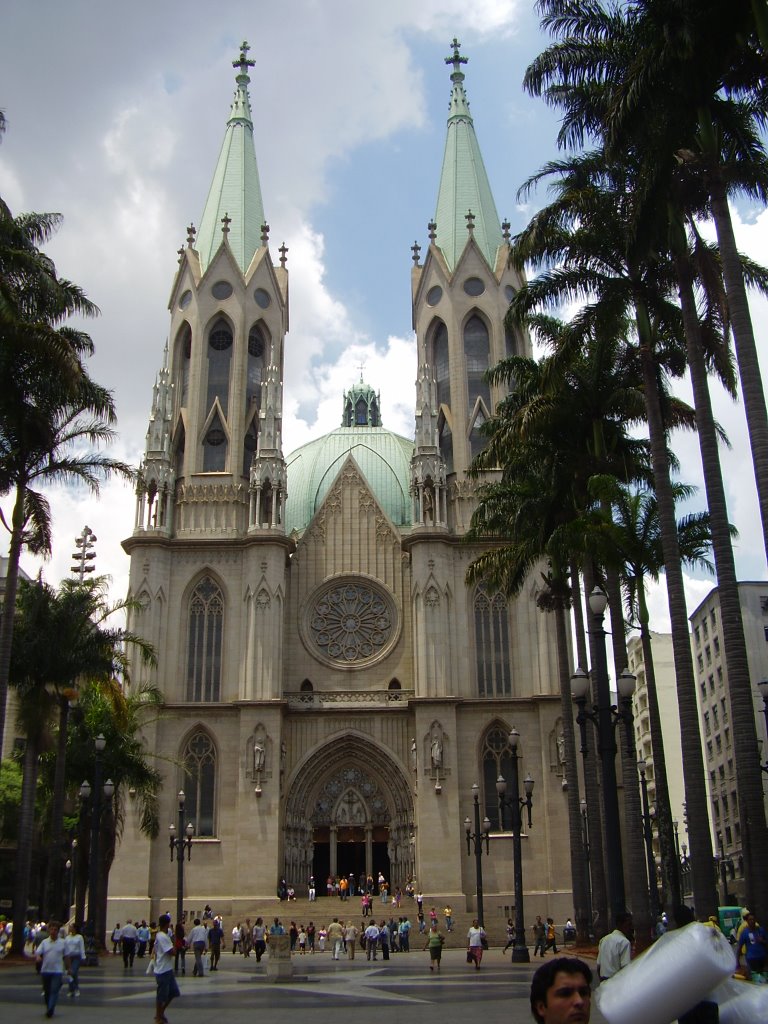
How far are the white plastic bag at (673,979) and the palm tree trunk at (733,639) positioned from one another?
14.1m

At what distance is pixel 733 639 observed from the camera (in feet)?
60.3

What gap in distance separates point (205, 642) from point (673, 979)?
4442 cm

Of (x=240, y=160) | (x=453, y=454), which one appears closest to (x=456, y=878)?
(x=453, y=454)

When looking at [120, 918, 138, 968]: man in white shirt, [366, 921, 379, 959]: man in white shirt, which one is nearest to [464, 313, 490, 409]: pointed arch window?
[366, 921, 379, 959]: man in white shirt

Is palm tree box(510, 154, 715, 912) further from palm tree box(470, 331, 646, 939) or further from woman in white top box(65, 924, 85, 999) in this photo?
woman in white top box(65, 924, 85, 999)

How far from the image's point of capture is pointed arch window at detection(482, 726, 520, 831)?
44.5m

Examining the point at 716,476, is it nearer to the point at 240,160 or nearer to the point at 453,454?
the point at 453,454

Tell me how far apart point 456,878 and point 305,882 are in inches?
276

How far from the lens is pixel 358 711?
45.9 metres

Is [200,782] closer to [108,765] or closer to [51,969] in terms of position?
[108,765]

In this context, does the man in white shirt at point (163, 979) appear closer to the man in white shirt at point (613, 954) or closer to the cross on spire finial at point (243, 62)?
the man in white shirt at point (613, 954)

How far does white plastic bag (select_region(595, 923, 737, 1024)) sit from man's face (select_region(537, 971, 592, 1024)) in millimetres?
433

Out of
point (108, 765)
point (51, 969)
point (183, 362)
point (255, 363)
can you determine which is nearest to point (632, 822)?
Result: point (51, 969)

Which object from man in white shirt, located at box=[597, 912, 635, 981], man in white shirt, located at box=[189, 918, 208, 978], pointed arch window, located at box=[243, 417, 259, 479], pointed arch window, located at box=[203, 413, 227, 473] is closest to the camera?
man in white shirt, located at box=[597, 912, 635, 981]
